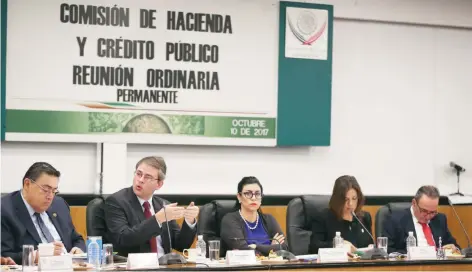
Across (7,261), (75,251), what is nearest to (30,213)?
(75,251)

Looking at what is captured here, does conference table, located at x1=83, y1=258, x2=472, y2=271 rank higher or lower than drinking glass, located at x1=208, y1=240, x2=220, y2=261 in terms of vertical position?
lower

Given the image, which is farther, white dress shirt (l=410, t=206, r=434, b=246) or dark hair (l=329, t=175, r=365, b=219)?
white dress shirt (l=410, t=206, r=434, b=246)

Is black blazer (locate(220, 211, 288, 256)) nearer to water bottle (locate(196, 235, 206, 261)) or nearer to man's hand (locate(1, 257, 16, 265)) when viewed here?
water bottle (locate(196, 235, 206, 261))

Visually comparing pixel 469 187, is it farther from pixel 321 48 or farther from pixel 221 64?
pixel 221 64

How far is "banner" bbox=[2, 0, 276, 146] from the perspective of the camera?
19.9ft

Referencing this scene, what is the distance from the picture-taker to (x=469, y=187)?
298 inches

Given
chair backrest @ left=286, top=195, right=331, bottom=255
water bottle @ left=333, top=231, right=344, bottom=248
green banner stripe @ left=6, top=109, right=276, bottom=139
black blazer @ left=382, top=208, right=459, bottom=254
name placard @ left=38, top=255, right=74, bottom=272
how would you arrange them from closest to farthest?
1. name placard @ left=38, top=255, right=74, bottom=272
2. water bottle @ left=333, top=231, right=344, bottom=248
3. chair backrest @ left=286, top=195, right=331, bottom=255
4. black blazer @ left=382, top=208, right=459, bottom=254
5. green banner stripe @ left=6, top=109, right=276, bottom=139

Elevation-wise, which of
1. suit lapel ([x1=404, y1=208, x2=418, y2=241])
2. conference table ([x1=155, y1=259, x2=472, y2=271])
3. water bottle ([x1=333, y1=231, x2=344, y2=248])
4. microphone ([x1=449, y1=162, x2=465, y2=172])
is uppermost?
microphone ([x1=449, y1=162, x2=465, y2=172])

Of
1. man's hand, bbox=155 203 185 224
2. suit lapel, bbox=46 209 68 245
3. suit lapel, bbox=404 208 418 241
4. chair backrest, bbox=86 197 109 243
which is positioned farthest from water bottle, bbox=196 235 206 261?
suit lapel, bbox=404 208 418 241

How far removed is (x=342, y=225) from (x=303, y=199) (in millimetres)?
316

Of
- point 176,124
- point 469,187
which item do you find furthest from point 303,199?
point 469,187

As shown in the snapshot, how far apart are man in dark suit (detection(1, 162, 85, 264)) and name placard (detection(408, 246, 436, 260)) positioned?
6.42 ft

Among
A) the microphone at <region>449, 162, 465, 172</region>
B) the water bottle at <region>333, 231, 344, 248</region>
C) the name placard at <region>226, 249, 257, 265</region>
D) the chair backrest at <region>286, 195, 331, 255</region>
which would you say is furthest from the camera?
the microphone at <region>449, 162, 465, 172</region>

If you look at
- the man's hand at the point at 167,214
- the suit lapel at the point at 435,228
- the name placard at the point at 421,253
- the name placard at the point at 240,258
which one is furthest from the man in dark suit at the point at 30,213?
the suit lapel at the point at 435,228
